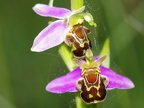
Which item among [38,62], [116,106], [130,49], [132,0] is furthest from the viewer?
[132,0]

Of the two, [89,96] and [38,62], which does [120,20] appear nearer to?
[38,62]

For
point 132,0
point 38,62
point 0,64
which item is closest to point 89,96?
point 0,64

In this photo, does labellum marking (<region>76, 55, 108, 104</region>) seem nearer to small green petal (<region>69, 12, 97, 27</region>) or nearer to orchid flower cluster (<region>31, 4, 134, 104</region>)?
orchid flower cluster (<region>31, 4, 134, 104</region>)

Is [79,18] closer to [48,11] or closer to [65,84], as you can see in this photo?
[48,11]

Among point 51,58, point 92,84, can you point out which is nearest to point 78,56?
point 92,84

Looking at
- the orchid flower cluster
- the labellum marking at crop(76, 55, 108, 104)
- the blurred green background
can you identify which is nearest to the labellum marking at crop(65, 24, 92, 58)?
the orchid flower cluster

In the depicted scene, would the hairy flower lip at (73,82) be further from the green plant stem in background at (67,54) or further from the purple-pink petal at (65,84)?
the green plant stem in background at (67,54)
